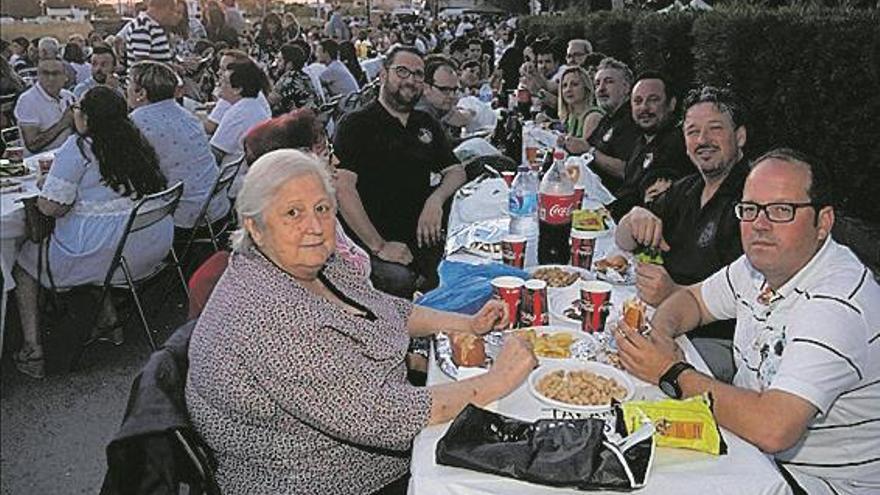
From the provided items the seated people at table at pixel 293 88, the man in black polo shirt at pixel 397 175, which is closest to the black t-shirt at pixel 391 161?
the man in black polo shirt at pixel 397 175

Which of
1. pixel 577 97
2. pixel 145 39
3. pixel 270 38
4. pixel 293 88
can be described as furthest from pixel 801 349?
pixel 270 38

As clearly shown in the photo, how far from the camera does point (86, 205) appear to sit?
14.0 feet

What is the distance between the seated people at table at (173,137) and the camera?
16.6ft

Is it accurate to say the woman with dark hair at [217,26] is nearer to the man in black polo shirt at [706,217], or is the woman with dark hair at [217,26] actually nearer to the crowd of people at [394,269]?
the crowd of people at [394,269]

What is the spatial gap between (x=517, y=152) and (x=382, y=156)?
2.28 metres

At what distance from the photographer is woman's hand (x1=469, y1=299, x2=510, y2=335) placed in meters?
2.42

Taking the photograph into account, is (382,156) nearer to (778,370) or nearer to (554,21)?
(778,370)

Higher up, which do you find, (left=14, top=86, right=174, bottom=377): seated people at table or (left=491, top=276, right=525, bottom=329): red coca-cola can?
(left=491, top=276, right=525, bottom=329): red coca-cola can

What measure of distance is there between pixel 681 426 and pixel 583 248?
4.28ft

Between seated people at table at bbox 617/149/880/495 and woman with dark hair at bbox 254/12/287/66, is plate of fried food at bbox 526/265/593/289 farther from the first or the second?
woman with dark hair at bbox 254/12/287/66

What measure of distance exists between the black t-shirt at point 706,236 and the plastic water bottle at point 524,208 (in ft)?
1.86

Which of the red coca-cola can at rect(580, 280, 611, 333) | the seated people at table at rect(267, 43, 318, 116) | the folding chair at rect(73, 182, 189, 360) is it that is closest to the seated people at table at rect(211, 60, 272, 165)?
the folding chair at rect(73, 182, 189, 360)

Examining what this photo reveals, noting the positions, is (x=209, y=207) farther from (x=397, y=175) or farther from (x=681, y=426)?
(x=681, y=426)

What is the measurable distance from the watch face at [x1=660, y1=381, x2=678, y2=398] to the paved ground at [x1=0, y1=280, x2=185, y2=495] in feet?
7.15
